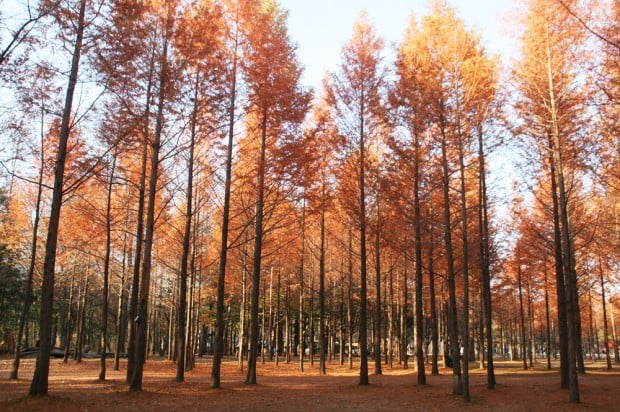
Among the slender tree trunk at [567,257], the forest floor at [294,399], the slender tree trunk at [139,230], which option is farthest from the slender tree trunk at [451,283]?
the slender tree trunk at [139,230]

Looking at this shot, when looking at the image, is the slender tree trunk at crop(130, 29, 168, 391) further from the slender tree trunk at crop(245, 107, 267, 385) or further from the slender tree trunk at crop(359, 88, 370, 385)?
the slender tree trunk at crop(359, 88, 370, 385)

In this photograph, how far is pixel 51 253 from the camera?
9047 mm

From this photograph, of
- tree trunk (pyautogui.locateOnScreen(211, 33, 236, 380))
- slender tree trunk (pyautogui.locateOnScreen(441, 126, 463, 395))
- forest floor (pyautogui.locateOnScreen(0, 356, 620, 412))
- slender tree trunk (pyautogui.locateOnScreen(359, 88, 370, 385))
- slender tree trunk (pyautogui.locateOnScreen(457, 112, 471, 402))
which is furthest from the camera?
slender tree trunk (pyautogui.locateOnScreen(359, 88, 370, 385))

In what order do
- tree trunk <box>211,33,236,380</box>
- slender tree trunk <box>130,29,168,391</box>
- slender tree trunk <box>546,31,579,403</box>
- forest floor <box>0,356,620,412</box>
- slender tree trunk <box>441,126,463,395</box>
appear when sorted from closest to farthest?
forest floor <box>0,356,620,412</box> < slender tree trunk <box>546,31,579,403</box> < slender tree trunk <box>130,29,168,391</box> < slender tree trunk <box>441,126,463,395</box> < tree trunk <box>211,33,236,380</box>

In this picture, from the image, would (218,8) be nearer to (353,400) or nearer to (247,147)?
(247,147)

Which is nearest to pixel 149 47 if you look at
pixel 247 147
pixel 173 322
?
pixel 247 147

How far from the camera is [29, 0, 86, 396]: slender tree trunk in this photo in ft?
28.4

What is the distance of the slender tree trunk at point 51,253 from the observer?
8656mm

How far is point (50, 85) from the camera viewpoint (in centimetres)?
984

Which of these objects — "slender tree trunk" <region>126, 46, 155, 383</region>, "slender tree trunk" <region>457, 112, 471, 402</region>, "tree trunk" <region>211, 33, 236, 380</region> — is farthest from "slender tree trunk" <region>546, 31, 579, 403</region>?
"slender tree trunk" <region>126, 46, 155, 383</region>

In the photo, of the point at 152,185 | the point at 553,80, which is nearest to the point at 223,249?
the point at 152,185

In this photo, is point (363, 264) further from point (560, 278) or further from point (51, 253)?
point (51, 253)

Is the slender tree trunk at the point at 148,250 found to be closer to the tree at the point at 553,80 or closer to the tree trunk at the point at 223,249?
the tree trunk at the point at 223,249

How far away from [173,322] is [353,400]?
25.3 metres
